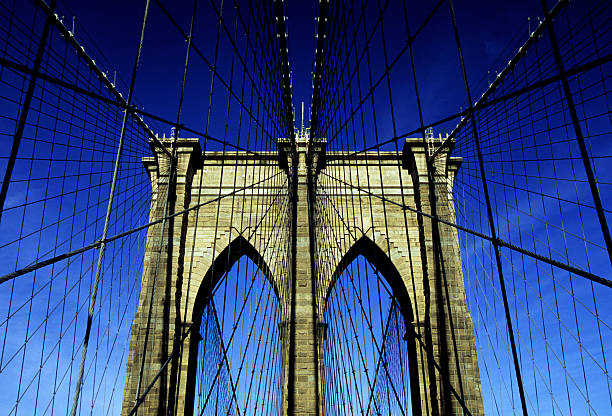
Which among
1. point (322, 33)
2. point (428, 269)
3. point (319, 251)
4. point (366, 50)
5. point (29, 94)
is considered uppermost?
point (322, 33)

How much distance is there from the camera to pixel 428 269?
10.1 meters

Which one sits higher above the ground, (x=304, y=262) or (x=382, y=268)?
(x=382, y=268)

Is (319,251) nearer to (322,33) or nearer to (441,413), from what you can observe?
(441,413)

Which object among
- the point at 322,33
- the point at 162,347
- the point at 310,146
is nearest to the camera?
the point at 322,33

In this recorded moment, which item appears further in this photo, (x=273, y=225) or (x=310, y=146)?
(x=273, y=225)

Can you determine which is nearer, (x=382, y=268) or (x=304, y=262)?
(x=304, y=262)

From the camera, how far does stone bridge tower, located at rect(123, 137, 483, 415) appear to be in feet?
29.5

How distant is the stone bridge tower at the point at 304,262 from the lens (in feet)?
29.5

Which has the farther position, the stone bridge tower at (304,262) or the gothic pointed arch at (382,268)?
the gothic pointed arch at (382,268)

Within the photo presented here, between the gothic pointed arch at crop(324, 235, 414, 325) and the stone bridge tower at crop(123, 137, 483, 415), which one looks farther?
the gothic pointed arch at crop(324, 235, 414, 325)

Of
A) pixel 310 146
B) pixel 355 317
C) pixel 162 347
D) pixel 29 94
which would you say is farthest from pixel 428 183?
pixel 29 94

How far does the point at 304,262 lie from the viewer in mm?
10062

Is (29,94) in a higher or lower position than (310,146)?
lower

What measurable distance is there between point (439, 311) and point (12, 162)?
863 centimetres
